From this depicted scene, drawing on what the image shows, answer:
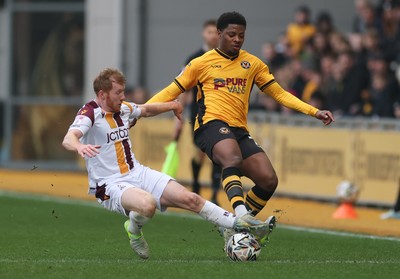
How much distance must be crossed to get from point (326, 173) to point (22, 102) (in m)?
9.59

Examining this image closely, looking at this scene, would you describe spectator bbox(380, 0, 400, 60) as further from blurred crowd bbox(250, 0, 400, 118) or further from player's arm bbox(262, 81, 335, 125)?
player's arm bbox(262, 81, 335, 125)

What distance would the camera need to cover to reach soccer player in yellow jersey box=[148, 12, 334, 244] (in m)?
11.3

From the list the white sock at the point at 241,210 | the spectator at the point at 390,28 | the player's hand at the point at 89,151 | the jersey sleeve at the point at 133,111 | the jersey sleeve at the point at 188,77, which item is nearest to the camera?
the player's hand at the point at 89,151

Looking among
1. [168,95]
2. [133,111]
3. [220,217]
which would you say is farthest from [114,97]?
[220,217]

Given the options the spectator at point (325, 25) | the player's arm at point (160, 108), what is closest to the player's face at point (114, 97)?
the player's arm at point (160, 108)

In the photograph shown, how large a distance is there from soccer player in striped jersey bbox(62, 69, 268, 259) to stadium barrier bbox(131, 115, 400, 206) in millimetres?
7313

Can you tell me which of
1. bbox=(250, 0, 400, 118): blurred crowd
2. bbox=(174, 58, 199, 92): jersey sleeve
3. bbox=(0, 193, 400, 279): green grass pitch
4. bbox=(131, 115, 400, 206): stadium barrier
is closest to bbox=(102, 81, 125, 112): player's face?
bbox=(174, 58, 199, 92): jersey sleeve

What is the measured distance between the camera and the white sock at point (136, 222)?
33.9ft

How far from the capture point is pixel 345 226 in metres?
15.2

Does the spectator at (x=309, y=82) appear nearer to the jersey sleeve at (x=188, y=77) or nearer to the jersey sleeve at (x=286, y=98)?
the jersey sleeve at (x=286, y=98)

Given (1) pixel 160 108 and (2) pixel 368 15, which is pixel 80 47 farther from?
(1) pixel 160 108

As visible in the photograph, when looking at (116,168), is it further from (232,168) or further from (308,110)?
(308,110)

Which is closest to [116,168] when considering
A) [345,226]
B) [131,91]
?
[345,226]

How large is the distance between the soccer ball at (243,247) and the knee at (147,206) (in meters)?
0.75
